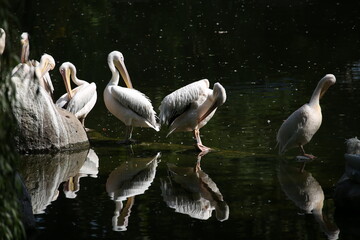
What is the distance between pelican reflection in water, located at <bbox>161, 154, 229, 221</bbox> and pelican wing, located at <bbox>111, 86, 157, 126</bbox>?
1.33 meters

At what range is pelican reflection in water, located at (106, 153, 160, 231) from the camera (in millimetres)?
6956

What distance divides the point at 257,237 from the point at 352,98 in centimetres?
598

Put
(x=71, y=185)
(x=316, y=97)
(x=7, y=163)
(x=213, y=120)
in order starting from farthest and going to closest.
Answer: (x=213, y=120) → (x=316, y=97) → (x=71, y=185) → (x=7, y=163)

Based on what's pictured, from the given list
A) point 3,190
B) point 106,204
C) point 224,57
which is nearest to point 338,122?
point 106,204

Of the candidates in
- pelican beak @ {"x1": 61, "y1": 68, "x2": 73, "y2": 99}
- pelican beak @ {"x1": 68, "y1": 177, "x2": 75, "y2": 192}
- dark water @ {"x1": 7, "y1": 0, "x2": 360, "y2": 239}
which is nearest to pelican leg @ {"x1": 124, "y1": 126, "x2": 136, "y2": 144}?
dark water @ {"x1": 7, "y1": 0, "x2": 360, "y2": 239}

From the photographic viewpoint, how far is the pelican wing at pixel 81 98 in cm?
1024

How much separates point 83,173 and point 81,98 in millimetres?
1994

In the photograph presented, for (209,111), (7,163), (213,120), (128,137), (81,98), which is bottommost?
(213,120)

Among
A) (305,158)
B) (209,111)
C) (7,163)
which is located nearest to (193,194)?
(305,158)

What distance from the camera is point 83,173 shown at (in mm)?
8547

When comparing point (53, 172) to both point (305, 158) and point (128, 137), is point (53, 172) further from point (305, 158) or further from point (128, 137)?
point (305, 158)

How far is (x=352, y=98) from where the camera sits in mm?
11812

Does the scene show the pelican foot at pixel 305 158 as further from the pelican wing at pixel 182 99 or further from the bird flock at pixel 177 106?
the pelican wing at pixel 182 99

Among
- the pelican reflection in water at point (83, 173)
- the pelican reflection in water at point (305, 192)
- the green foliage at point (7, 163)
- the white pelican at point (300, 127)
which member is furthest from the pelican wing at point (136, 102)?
the green foliage at point (7, 163)
